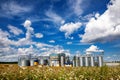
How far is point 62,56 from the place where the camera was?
119ft

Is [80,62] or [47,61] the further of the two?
[47,61]

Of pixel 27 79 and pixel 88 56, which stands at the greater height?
pixel 88 56

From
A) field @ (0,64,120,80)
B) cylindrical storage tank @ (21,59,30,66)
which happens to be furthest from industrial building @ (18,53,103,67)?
field @ (0,64,120,80)

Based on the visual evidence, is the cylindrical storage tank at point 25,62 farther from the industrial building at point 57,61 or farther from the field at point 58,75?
the field at point 58,75

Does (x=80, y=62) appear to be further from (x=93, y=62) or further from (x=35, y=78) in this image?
(x=35, y=78)

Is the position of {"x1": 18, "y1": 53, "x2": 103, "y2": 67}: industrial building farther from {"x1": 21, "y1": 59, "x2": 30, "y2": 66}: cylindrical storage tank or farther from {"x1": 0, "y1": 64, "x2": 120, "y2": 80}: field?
{"x1": 0, "y1": 64, "x2": 120, "y2": 80}: field

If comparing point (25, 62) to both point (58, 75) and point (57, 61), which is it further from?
point (58, 75)

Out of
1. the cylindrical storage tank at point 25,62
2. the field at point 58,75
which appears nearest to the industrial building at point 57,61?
the cylindrical storage tank at point 25,62

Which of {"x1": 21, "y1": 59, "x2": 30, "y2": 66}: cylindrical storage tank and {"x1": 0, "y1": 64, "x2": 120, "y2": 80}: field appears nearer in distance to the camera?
{"x1": 0, "y1": 64, "x2": 120, "y2": 80}: field

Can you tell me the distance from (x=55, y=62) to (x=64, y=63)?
1767 millimetres

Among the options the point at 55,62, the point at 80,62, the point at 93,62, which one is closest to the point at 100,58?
the point at 93,62

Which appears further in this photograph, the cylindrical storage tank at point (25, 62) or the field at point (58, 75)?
the cylindrical storage tank at point (25, 62)

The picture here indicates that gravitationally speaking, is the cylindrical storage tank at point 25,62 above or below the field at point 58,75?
above

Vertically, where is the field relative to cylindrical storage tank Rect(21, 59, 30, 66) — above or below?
below
